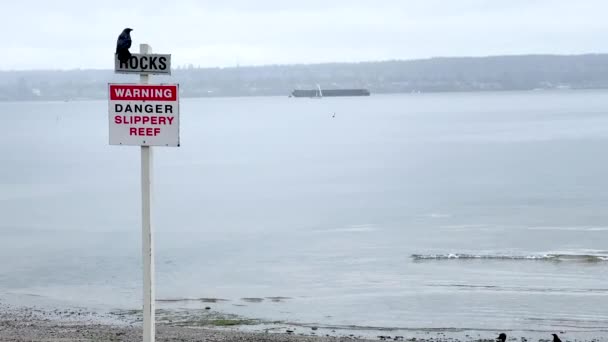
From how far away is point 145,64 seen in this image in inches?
314

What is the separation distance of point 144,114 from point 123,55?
0.53 m

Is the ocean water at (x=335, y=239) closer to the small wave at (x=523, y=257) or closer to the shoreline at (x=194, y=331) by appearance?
the small wave at (x=523, y=257)

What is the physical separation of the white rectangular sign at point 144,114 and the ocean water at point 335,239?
14603 mm

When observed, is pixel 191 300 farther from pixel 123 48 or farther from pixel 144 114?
pixel 123 48

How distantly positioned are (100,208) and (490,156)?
45733 millimetres

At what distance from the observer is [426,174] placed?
230 feet

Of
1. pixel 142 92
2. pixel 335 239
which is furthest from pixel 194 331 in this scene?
pixel 335 239

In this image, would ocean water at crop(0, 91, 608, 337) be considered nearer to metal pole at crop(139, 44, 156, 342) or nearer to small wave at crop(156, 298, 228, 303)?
small wave at crop(156, 298, 228, 303)

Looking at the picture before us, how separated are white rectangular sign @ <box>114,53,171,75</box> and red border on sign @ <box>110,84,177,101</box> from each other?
0.47 feet

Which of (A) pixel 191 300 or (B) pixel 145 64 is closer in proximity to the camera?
(B) pixel 145 64

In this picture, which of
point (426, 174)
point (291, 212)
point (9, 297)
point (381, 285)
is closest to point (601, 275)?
point (381, 285)

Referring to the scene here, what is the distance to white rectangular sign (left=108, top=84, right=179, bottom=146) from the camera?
312 inches

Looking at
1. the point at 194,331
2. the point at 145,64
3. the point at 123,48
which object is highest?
the point at 123,48

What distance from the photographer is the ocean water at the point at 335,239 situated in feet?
81.8
